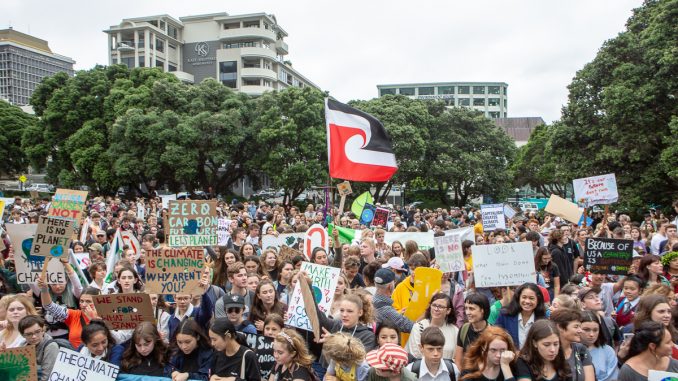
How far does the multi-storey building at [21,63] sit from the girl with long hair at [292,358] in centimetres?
11778

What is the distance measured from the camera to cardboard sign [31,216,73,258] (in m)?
6.52

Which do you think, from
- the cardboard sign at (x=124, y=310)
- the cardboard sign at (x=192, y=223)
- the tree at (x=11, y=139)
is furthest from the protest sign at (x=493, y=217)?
the tree at (x=11, y=139)

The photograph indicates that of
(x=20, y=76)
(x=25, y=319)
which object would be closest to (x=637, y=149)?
(x=25, y=319)

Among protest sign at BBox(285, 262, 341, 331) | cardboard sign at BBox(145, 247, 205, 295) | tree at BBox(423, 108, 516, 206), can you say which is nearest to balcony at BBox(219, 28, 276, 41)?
tree at BBox(423, 108, 516, 206)

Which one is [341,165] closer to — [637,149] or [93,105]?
[637,149]

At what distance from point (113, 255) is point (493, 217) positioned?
963cm

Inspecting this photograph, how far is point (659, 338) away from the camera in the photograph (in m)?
4.25

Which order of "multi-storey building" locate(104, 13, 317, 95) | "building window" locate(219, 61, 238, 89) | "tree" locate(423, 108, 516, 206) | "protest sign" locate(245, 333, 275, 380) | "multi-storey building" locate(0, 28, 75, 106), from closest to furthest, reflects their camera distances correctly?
"protest sign" locate(245, 333, 275, 380)
"tree" locate(423, 108, 516, 206)
"multi-storey building" locate(104, 13, 317, 95)
"building window" locate(219, 61, 238, 89)
"multi-storey building" locate(0, 28, 75, 106)

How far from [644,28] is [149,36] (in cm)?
5466

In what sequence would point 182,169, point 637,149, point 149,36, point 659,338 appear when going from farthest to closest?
point 149,36 → point 182,169 → point 637,149 → point 659,338

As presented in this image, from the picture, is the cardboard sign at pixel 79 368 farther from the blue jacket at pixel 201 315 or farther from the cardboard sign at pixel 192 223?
the cardboard sign at pixel 192 223

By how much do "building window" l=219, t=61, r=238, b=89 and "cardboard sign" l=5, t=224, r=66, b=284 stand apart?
60853 mm

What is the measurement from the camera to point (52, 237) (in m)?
6.62

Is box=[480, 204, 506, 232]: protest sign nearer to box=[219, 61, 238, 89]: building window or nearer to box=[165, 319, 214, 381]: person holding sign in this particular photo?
box=[165, 319, 214, 381]: person holding sign
